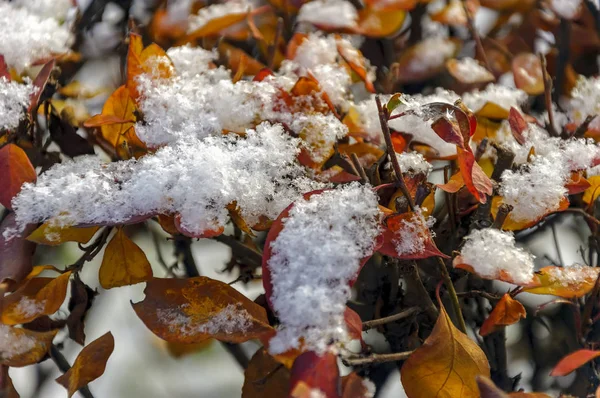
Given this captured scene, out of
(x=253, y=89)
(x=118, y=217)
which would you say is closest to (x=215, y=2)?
(x=253, y=89)

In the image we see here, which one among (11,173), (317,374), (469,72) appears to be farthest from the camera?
(469,72)

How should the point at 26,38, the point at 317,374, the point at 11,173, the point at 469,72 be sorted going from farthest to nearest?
1. the point at 469,72
2. the point at 26,38
3. the point at 11,173
4. the point at 317,374

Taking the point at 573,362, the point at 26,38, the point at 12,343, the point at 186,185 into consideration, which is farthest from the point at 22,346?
the point at 573,362

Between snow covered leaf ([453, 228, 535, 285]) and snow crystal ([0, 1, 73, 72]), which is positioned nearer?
snow covered leaf ([453, 228, 535, 285])

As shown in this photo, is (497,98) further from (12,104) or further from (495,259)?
(12,104)

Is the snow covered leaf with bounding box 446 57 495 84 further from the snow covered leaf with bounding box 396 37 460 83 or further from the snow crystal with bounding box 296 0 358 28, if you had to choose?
the snow crystal with bounding box 296 0 358 28

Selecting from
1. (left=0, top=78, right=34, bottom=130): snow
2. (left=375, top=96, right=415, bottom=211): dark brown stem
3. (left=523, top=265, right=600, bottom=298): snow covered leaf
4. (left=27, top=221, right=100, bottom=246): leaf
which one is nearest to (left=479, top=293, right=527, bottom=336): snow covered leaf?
(left=523, top=265, right=600, bottom=298): snow covered leaf
